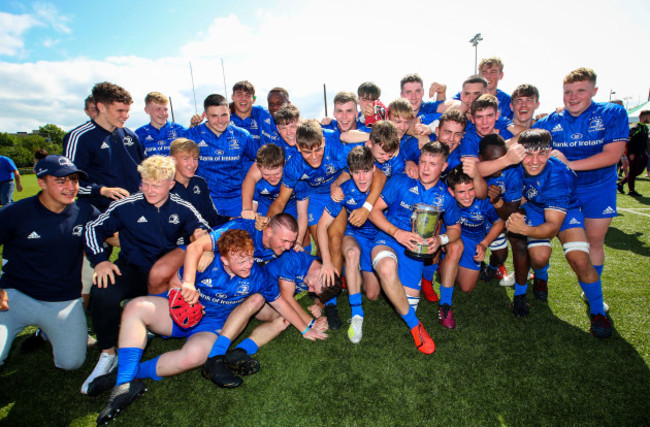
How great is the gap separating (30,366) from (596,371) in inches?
206

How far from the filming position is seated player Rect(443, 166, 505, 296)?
3.51 metres

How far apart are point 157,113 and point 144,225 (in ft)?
9.68

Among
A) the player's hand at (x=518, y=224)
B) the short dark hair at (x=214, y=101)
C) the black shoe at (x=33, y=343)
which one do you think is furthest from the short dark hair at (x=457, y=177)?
the black shoe at (x=33, y=343)

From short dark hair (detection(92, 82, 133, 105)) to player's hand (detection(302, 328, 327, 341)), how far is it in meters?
3.51

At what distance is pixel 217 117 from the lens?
14.5ft

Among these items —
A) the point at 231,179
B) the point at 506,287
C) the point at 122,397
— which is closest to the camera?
the point at 122,397

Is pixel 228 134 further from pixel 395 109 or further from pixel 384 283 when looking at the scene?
pixel 384 283

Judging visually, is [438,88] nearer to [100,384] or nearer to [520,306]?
[520,306]

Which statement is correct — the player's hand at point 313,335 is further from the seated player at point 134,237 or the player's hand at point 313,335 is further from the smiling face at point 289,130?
the smiling face at point 289,130

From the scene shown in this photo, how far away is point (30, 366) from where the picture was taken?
3.05 metres

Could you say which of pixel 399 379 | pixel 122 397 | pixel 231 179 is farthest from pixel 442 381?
pixel 231 179

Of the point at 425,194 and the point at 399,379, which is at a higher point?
the point at 425,194

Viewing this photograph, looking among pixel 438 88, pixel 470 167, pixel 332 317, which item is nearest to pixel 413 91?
pixel 438 88

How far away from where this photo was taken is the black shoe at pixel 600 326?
3033 millimetres
